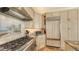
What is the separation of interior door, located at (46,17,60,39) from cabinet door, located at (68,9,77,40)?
5.2 inches

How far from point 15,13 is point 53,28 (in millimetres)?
465

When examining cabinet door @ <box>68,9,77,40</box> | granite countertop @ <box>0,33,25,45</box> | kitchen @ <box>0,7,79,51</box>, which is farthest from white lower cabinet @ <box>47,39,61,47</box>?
granite countertop @ <box>0,33,25,45</box>

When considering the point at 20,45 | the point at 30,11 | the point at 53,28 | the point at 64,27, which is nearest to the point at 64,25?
the point at 64,27

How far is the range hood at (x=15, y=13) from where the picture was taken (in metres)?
0.95

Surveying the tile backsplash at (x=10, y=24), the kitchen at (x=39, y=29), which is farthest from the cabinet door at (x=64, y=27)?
the tile backsplash at (x=10, y=24)

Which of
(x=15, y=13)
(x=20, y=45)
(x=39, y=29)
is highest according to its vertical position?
(x=15, y=13)

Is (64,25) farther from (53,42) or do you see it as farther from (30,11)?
(30,11)

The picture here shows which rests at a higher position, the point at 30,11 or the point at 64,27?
the point at 30,11

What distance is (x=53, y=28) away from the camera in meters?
1.06

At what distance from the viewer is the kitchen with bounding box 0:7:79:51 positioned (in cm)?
97

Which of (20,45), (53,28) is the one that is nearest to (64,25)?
(53,28)

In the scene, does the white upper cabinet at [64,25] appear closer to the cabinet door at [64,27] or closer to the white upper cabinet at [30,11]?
the cabinet door at [64,27]
